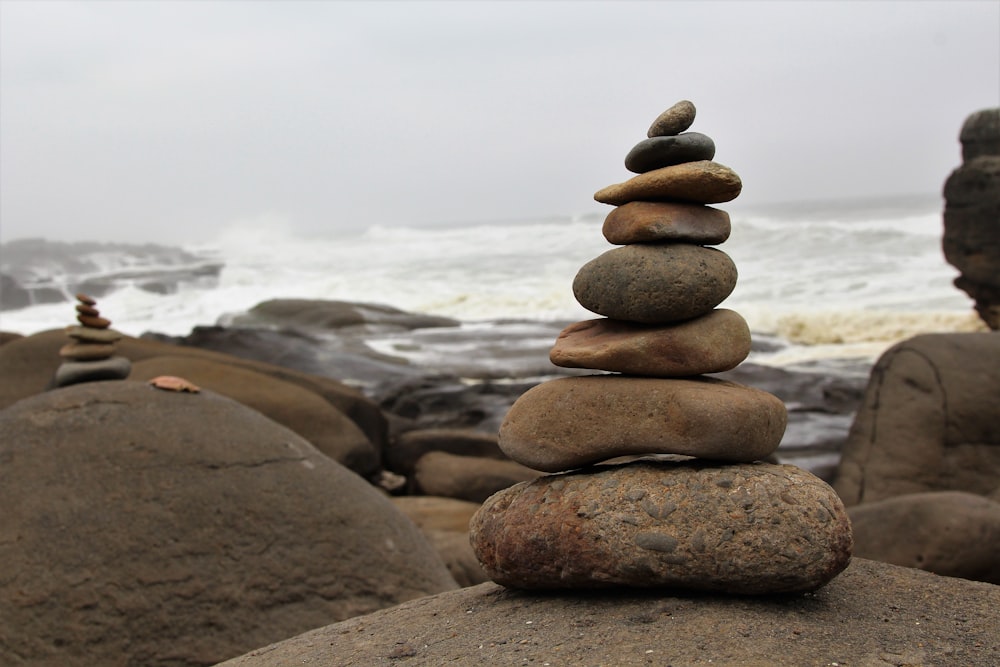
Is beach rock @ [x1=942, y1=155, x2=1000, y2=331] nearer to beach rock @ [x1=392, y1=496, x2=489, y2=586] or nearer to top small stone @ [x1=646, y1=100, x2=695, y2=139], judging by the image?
beach rock @ [x1=392, y1=496, x2=489, y2=586]

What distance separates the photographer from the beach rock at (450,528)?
585 cm

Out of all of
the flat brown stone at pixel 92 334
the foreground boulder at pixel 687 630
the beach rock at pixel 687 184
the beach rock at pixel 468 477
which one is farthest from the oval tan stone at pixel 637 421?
the beach rock at pixel 468 477

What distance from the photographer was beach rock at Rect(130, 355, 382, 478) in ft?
24.8

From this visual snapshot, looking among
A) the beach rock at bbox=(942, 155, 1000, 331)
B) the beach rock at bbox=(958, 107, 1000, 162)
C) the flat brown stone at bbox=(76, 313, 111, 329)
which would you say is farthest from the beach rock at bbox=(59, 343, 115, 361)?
the beach rock at bbox=(958, 107, 1000, 162)

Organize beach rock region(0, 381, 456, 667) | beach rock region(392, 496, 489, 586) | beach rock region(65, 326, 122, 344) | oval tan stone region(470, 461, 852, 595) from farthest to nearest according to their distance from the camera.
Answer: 1. beach rock region(392, 496, 489, 586)
2. beach rock region(65, 326, 122, 344)
3. beach rock region(0, 381, 456, 667)
4. oval tan stone region(470, 461, 852, 595)

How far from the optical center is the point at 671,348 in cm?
322

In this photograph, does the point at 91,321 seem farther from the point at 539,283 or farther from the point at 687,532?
the point at 539,283

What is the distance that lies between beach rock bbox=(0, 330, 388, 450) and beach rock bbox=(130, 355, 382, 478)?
0.84 m

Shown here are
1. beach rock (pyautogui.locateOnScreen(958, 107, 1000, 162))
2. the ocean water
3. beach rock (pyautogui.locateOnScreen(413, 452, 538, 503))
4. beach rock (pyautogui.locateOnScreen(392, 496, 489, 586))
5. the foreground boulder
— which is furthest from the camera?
the ocean water

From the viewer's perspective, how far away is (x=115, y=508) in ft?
13.6

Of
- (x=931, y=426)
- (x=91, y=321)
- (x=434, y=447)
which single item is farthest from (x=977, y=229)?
(x=91, y=321)

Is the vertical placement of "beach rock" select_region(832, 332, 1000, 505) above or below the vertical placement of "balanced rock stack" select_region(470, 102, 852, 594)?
below

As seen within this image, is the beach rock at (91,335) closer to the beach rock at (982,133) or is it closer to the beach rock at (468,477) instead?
the beach rock at (468,477)

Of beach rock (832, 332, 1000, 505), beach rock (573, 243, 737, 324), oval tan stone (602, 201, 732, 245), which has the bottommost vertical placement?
beach rock (832, 332, 1000, 505)
